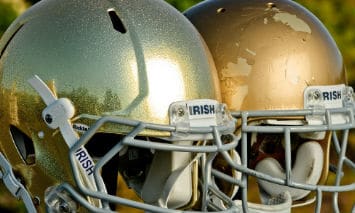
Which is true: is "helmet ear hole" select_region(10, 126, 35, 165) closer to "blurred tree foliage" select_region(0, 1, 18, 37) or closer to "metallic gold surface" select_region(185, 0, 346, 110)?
"metallic gold surface" select_region(185, 0, 346, 110)

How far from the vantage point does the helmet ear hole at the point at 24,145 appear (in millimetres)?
2553

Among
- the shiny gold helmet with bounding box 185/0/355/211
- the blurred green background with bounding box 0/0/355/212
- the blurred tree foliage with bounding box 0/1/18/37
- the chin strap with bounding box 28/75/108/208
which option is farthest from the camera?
the blurred green background with bounding box 0/0/355/212

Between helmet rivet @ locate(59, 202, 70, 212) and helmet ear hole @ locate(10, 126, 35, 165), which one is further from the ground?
helmet ear hole @ locate(10, 126, 35, 165)

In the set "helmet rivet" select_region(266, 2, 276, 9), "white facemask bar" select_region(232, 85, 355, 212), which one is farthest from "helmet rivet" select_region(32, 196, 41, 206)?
"helmet rivet" select_region(266, 2, 276, 9)

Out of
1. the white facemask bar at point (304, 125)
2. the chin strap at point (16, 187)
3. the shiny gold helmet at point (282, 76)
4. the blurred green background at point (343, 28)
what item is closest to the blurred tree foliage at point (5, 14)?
the blurred green background at point (343, 28)

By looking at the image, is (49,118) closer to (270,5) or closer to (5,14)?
(270,5)

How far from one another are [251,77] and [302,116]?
0.22 m

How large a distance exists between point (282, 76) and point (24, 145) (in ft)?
3.11

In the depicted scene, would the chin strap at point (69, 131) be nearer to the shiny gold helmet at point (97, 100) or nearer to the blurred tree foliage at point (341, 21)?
the shiny gold helmet at point (97, 100)

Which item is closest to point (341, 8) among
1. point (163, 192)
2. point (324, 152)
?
point (324, 152)

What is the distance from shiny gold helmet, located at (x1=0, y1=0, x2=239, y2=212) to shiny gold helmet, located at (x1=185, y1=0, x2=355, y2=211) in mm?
384

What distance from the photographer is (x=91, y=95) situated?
242 cm

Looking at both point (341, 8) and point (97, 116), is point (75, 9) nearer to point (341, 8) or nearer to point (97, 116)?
point (97, 116)

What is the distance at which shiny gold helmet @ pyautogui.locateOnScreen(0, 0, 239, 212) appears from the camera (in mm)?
2414
